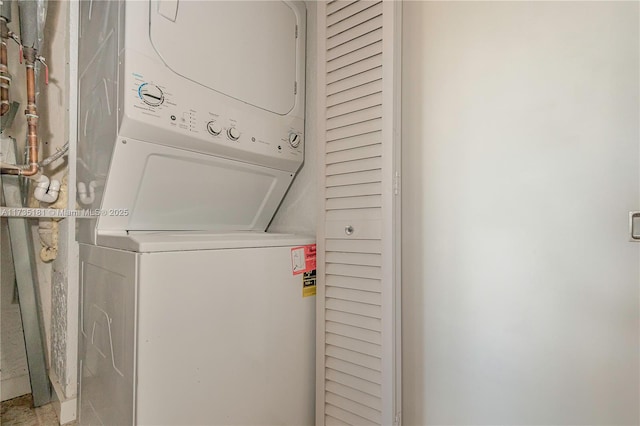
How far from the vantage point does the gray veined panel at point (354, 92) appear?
118 centimetres

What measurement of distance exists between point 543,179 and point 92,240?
156cm

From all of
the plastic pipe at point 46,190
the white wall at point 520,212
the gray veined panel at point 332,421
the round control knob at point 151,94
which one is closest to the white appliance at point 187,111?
the round control knob at point 151,94

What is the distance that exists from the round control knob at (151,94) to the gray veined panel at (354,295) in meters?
0.91

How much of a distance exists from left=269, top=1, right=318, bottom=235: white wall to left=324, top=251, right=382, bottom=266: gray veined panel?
28 centimetres

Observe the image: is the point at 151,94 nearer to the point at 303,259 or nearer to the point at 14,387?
the point at 303,259

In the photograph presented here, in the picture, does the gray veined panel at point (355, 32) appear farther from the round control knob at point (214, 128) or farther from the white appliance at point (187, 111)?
the round control knob at point (214, 128)

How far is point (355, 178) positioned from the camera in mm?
1229

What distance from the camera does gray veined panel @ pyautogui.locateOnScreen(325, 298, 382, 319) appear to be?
1173mm

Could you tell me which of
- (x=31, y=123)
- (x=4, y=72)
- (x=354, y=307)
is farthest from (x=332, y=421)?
(x=4, y=72)

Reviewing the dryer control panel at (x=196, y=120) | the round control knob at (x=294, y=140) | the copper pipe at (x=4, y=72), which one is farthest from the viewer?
the round control knob at (x=294, y=140)

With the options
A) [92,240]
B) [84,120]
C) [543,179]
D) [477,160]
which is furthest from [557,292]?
[84,120]

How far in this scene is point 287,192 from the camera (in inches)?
66.8

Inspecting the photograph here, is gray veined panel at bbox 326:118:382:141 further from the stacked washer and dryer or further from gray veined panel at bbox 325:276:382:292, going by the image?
gray veined panel at bbox 325:276:382:292

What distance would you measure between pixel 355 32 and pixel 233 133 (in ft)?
2.02
